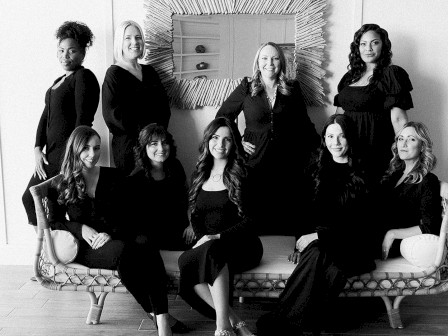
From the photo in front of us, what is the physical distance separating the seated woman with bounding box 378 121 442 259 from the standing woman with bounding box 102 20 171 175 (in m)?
1.43

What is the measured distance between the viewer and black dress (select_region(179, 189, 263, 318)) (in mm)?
2457

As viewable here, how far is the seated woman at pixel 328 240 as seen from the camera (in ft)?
8.07

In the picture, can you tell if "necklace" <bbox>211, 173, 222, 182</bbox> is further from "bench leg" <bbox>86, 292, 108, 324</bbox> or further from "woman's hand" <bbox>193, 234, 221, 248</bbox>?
"bench leg" <bbox>86, 292, 108, 324</bbox>

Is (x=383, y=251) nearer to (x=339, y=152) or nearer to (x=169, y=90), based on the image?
(x=339, y=152)

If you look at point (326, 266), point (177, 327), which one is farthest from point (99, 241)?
point (326, 266)

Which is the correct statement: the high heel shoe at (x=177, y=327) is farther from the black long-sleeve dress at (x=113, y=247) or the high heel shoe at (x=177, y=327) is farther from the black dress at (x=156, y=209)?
the black dress at (x=156, y=209)

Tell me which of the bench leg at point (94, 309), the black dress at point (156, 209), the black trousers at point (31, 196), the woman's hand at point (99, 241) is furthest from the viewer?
the black trousers at point (31, 196)

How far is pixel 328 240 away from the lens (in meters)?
2.54

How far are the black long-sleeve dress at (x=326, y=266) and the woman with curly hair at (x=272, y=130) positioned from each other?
1.56ft

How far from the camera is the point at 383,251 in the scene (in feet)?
8.69

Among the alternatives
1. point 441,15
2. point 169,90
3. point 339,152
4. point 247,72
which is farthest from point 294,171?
point 441,15

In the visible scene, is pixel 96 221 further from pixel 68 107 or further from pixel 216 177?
pixel 68 107

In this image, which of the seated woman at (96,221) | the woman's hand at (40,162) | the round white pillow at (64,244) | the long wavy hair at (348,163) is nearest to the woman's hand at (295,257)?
the long wavy hair at (348,163)

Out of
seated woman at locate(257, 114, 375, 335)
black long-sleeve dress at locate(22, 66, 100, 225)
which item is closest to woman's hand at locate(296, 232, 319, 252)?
seated woman at locate(257, 114, 375, 335)
